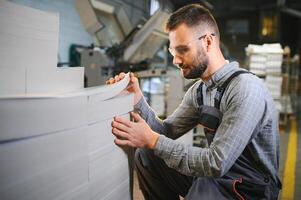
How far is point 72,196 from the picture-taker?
122cm

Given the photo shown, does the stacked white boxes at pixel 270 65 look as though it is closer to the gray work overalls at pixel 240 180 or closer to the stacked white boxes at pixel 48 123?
the gray work overalls at pixel 240 180

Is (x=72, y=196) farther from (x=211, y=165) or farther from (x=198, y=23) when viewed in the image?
(x=198, y=23)

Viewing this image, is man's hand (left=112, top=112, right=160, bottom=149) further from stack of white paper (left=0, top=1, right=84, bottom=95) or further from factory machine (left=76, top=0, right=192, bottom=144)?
factory machine (left=76, top=0, right=192, bottom=144)

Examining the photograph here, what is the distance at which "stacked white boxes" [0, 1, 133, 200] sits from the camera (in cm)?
98

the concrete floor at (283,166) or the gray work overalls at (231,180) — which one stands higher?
the gray work overalls at (231,180)

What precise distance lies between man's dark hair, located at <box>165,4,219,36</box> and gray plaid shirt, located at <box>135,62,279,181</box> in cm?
25

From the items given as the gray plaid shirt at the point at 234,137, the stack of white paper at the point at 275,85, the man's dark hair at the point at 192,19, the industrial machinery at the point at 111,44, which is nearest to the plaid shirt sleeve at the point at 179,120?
the gray plaid shirt at the point at 234,137

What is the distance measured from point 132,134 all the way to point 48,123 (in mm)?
540

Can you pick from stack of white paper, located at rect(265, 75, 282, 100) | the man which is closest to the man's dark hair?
the man

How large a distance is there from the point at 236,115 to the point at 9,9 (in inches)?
40.4

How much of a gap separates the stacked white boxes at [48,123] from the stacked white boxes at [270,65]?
5480 mm

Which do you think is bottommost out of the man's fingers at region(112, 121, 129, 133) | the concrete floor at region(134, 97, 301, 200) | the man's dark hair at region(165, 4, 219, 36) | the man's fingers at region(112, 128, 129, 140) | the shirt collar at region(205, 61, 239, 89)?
the concrete floor at region(134, 97, 301, 200)

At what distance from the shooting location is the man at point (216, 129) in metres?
1.55

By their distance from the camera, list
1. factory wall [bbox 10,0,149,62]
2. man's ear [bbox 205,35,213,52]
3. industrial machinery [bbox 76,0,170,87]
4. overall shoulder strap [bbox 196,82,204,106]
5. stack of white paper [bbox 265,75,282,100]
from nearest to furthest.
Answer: man's ear [bbox 205,35,213,52] < overall shoulder strap [bbox 196,82,204,106] < industrial machinery [bbox 76,0,170,87] < stack of white paper [bbox 265,75,282,100] < factory wall [bbox 10,0,149,62]
